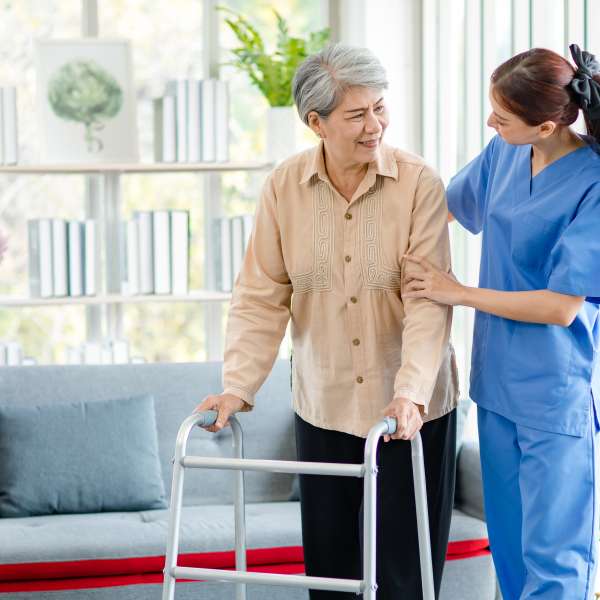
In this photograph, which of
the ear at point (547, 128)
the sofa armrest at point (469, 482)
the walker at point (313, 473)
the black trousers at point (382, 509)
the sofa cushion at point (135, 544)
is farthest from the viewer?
the sofa armrest at point (469, 482)

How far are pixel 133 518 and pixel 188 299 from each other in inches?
45.1

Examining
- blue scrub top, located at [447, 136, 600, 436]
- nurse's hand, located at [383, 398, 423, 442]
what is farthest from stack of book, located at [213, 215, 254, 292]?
nurse's hand, located at [383, 398, 423, 442]

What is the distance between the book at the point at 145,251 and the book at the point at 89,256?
0.17 metres

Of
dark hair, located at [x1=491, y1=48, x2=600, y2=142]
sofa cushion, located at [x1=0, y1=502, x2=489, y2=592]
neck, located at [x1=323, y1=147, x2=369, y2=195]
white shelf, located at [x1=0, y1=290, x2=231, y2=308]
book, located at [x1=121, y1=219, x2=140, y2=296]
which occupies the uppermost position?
dark hair, located at [x1=491, y1=48, x2=600, y2=142]

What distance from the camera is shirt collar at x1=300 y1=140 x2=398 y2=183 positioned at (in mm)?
1967

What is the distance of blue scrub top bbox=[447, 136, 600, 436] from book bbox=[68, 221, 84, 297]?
216cm

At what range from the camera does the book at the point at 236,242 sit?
3.94 meters

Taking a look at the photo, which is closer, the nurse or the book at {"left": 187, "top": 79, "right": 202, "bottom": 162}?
the nurse

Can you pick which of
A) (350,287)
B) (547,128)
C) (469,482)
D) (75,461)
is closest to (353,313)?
(350,287)

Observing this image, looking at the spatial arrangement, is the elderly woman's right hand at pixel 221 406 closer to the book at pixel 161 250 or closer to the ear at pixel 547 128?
the ear at pixel 547 128

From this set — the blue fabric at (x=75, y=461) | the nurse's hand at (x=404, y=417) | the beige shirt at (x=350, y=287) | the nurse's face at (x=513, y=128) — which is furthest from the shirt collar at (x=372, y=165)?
the blue fabric at (x=75, y=461)

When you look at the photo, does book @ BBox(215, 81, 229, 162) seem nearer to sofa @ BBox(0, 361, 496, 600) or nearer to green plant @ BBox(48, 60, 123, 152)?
green plant @ BBox(48, 60, 123, 152)

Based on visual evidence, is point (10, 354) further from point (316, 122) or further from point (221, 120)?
point (316, 122)

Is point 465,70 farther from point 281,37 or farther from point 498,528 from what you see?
point 498,528
